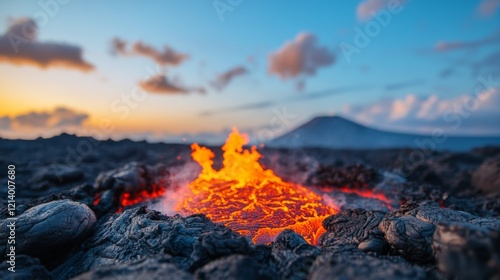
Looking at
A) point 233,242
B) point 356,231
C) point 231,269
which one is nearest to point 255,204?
point 356,231

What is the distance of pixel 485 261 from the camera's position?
381 cm

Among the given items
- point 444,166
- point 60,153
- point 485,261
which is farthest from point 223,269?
point 60,153

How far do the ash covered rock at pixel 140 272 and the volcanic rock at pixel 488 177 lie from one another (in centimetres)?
1700

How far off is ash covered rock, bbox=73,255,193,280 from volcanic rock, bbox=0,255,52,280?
1450mm

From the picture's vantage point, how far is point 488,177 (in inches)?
607

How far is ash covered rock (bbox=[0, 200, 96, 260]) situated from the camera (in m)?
6.26

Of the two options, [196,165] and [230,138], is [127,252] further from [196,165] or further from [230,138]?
[196,165]

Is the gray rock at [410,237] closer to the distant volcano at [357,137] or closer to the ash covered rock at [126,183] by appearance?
the ash covered rock at [126,183]

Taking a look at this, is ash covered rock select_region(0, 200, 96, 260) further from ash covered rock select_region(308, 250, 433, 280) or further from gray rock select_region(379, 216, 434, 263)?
gray rock select_region(379, 216, 434, 263)

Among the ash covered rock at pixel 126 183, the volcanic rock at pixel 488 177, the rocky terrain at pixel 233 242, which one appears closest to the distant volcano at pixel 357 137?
the volcanic rock at pixel 488 177

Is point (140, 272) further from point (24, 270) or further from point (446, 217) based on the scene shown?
point (446, 217)

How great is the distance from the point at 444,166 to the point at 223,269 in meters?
21.2

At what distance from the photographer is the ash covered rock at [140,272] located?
4.39m

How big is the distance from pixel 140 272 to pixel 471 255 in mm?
4927
